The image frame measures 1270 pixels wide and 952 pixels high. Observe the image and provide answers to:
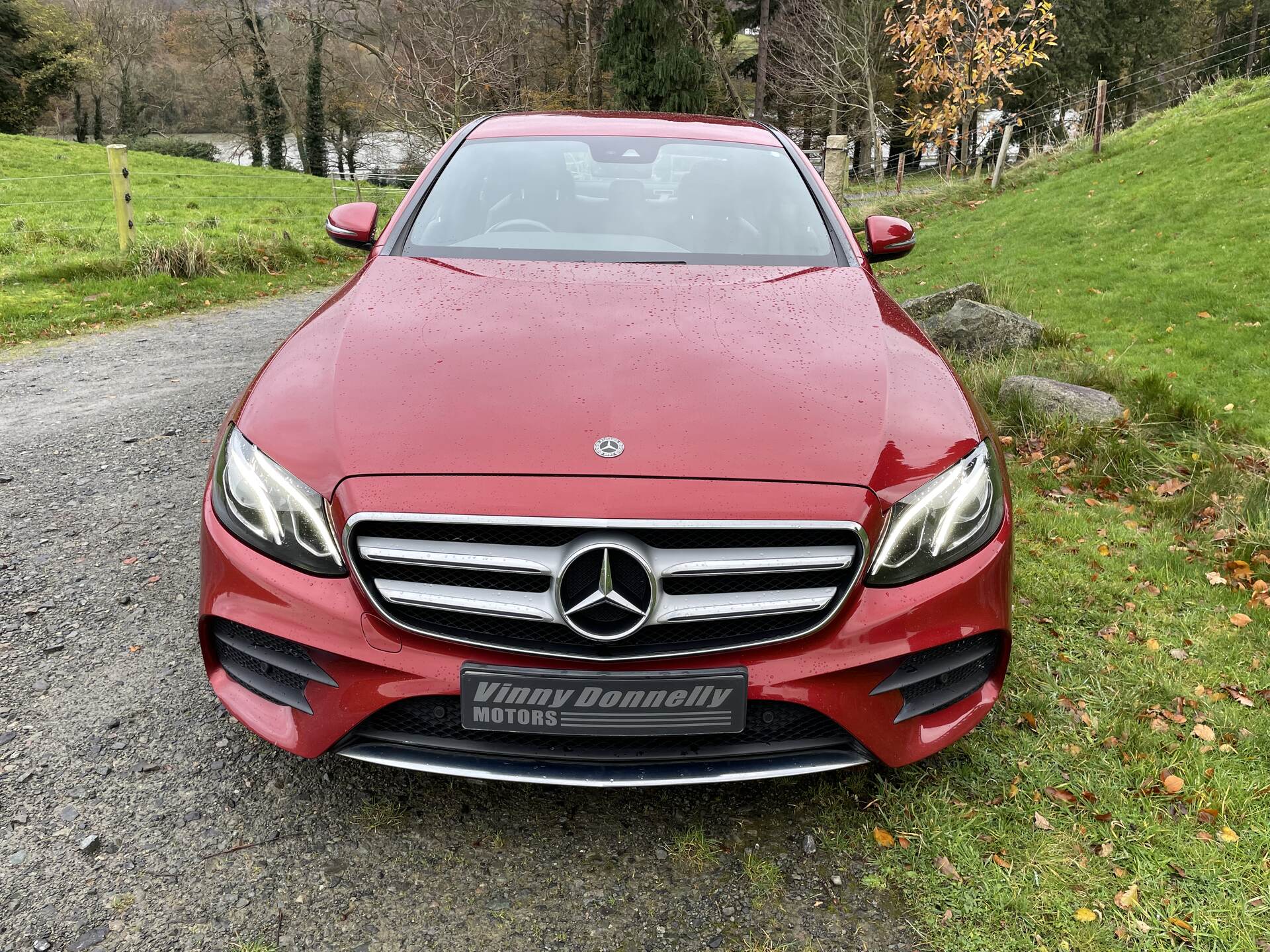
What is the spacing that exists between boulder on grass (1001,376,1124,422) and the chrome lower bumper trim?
3.58m

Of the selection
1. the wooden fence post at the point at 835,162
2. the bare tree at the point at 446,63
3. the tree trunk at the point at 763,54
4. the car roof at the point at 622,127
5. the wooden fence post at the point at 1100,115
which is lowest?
the car roof at the point at 622,127

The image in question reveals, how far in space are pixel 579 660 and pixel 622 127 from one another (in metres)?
2.52

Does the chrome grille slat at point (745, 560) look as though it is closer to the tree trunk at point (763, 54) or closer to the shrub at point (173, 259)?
the shrub at point (173, 259)

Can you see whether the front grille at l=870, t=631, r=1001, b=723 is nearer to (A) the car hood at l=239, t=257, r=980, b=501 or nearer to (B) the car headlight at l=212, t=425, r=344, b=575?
(A) the car hood at l=239, t=257, r=980, b=501

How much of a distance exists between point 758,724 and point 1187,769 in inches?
51.5

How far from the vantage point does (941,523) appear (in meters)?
1.85

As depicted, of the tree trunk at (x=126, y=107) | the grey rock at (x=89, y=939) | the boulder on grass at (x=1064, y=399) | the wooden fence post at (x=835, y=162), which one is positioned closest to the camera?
the grey rock at (x=89, y=939)

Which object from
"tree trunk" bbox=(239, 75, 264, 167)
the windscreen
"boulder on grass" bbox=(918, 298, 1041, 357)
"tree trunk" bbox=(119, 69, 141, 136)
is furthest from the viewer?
"tree trunk" bbox=(119, 69, 141, 136)

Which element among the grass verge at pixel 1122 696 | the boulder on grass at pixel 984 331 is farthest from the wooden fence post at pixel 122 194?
the grass verge at pixel 1122 696

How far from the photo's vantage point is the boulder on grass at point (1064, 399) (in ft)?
15.4

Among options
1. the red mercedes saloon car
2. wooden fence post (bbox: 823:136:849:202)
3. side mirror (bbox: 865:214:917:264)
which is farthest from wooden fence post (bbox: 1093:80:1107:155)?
the red mercedes saloon car

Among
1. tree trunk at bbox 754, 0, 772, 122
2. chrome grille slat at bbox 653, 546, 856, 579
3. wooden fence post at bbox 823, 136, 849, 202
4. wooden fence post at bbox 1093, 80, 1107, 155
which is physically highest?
tree trunk at bbox 754, 0, 772, 122

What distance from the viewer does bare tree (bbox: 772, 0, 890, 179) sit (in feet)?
102

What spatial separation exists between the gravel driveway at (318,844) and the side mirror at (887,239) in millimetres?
1913
